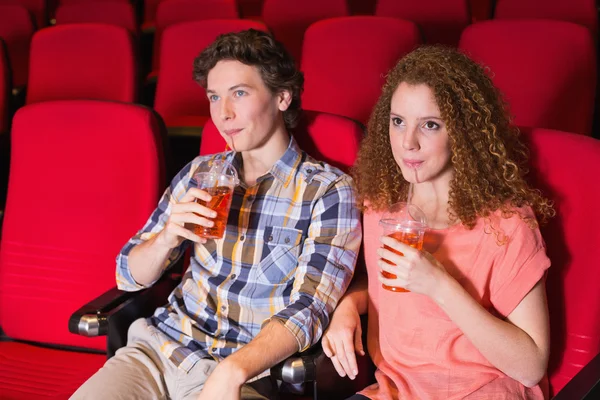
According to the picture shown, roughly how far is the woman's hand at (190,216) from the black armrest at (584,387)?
620mm

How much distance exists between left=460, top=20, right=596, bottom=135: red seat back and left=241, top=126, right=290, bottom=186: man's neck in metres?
0.74

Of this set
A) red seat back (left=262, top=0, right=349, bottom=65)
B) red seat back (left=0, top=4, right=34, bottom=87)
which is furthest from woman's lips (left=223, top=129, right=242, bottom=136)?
red seat back (left=0, top=4, right=34, bottom=87)

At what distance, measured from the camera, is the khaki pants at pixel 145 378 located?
1279mm

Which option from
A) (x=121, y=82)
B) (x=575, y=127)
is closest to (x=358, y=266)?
(x=575, y=127)

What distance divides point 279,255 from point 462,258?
0.37m

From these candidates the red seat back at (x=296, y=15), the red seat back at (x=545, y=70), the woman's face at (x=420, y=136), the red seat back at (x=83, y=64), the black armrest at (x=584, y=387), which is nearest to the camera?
the black armrest at (x=584, y=387)

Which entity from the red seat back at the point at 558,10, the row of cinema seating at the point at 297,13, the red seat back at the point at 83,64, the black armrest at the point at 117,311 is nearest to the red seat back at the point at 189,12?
the row of cinema seating at the point at 297,13

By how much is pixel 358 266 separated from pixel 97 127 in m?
0.68

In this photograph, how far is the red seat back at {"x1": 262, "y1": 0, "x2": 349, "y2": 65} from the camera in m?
2.89

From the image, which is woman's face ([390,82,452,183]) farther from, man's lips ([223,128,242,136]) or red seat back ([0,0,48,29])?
red seat back ([0,0,48,29])

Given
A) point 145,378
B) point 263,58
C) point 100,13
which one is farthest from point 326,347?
point 100,13

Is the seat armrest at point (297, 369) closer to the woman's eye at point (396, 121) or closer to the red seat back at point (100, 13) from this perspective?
the woman's eye at point (396, 121)

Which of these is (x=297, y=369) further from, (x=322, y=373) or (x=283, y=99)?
(x=283, y=99)

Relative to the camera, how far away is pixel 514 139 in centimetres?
125
